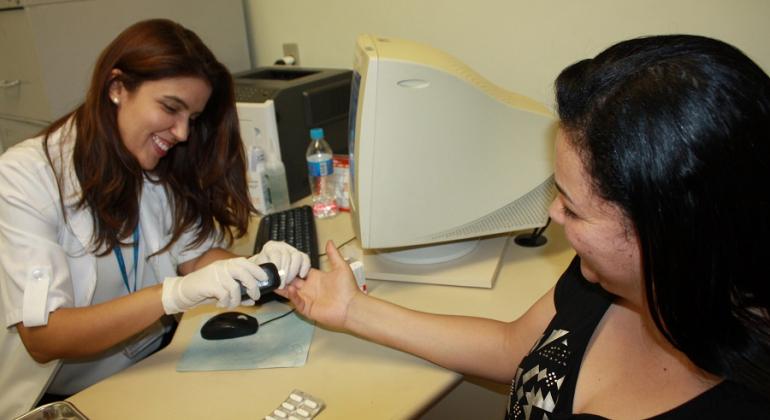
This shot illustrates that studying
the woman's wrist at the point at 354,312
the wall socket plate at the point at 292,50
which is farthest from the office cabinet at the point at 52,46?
the woman's wrist at the point at 354,312

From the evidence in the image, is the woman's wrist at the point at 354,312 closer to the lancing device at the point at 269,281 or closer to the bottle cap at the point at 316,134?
the lancing device at the point at 269,281

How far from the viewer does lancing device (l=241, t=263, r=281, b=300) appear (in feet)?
3.34

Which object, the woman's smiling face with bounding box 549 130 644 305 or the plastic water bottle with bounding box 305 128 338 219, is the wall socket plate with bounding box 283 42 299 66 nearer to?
the plastic water bottle with bounding box 305 128 338 219

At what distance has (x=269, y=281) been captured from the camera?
102 centimetres

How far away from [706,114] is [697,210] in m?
0.09

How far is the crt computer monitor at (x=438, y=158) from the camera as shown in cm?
104

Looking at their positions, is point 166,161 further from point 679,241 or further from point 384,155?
point 679,241

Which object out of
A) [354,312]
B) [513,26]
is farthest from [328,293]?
[513,26]

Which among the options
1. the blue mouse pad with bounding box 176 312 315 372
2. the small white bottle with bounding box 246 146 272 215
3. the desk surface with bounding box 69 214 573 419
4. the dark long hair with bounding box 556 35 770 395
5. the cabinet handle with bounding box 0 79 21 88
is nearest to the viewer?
the dark long hair with bounding box 556 35 770 395

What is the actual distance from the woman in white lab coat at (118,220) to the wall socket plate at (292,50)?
2.79 feet

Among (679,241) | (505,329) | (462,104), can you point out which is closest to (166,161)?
(462,104)

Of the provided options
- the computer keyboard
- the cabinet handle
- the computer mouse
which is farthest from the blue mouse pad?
the cabinet handle

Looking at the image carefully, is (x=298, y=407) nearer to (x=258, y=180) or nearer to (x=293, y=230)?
(x=293, y=230)

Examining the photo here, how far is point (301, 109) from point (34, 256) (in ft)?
2.93
